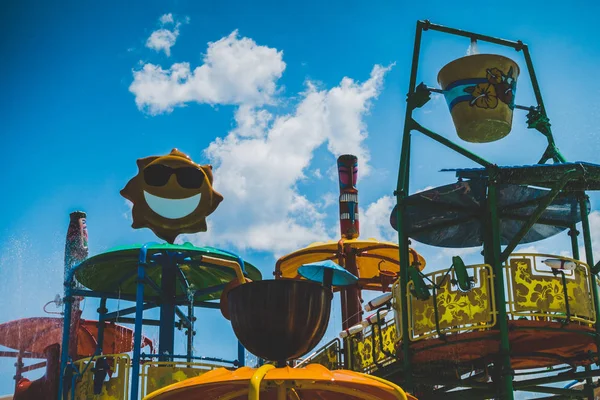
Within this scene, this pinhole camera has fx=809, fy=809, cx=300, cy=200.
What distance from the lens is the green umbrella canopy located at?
573 inches

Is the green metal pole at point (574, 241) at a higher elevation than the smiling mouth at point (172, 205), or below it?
below

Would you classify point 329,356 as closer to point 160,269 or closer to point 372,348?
point 372,348

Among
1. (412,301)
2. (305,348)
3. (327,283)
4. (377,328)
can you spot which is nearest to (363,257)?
(327,283)

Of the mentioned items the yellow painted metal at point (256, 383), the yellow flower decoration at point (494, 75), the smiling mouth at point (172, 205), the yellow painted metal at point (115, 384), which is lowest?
the yellow painted metal at point (256, 383)

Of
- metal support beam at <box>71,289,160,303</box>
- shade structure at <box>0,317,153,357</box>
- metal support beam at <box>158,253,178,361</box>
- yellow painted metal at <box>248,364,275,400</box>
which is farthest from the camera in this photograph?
shade structure at <box>0,317,153,357</box>

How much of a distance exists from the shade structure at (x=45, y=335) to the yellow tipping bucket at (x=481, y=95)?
374 inches

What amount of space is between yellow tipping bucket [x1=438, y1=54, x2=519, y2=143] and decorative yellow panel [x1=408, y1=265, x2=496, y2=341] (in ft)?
7.87

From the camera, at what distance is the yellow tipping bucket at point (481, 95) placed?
12633 mm

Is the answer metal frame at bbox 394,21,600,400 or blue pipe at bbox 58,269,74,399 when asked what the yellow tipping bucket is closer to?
metal frame at bbox 394,21,600,400

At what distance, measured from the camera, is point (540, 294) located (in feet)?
37.9

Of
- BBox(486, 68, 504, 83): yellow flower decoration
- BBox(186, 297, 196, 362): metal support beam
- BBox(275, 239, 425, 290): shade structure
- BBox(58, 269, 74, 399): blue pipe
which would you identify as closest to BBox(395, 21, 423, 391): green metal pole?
BBox(486, 68, 504, 83): yellow flower decoration

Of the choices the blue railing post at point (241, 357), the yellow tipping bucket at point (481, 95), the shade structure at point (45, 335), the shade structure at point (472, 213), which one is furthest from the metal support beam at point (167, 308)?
the yellow tipping bucket at point (481, 95)

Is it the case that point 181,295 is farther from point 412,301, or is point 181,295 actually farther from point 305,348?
point 305,348

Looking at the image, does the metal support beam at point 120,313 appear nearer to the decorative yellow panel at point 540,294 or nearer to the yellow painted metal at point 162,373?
the yellow painted metal at point 162,373
